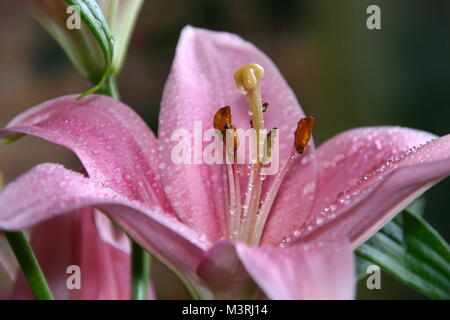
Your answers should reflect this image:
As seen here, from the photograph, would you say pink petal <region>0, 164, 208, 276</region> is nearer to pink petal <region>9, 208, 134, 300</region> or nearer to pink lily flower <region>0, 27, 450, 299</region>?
pink lily flower <region>0, 27, 450, 299</region>

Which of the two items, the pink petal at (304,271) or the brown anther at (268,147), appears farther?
Result: the brown anther at (268,147)

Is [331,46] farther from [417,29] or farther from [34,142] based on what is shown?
[34,142]

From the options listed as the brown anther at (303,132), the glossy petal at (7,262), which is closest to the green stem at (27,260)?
the glossy petal at (7,262)

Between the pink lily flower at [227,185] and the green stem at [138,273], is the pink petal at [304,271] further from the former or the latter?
the green stem at [138,273]

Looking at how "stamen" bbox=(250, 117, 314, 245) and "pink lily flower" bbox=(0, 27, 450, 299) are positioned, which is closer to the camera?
"pink lily flower" bbox=(0, 27, 450, 299)

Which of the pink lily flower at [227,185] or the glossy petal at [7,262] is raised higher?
the pink lily flower at [227,185]

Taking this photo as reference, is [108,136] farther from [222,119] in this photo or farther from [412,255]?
[412,255]

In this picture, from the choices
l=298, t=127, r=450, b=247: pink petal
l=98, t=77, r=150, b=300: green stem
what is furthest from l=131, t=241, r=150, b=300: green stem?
l=298, t=127, r=450, b=247: pink petal

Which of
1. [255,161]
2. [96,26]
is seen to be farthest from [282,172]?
[96,26]
